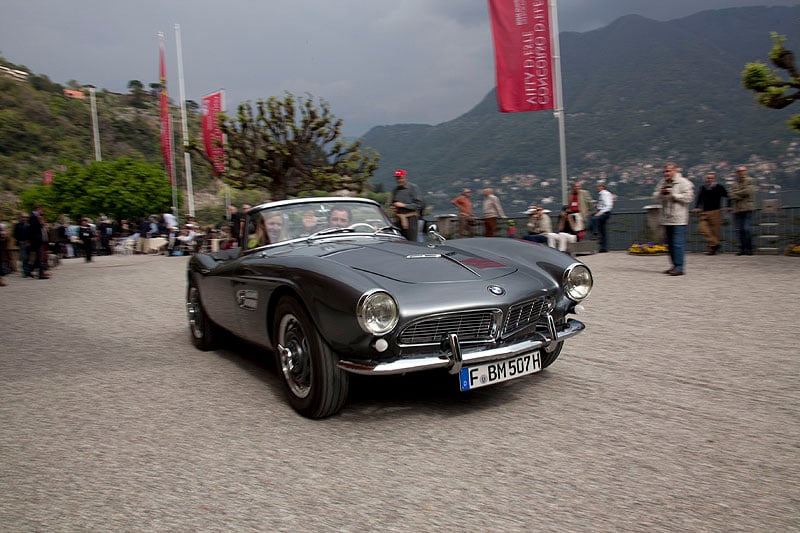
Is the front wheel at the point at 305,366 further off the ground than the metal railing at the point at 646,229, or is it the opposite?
the metal railing at the point at 646,229

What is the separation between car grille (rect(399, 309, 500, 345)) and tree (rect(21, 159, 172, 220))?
62597 millimetres

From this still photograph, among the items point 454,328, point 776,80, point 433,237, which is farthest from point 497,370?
point 776,80

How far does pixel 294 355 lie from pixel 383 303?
875mm

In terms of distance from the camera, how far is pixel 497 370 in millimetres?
3770

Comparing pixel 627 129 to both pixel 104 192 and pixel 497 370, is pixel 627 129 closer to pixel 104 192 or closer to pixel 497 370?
pixel 104 192

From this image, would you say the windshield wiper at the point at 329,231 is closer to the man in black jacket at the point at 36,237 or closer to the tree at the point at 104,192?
the man in black jacket at the point at 36,237

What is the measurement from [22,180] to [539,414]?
9063 cm

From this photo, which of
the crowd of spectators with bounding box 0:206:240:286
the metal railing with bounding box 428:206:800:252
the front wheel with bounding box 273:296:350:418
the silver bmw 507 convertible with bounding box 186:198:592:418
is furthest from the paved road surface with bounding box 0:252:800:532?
the metal railing with bounding box 428:206:800:252

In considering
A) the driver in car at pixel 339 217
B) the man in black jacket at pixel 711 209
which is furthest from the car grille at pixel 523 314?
the man in black jacket at pixel 711 209

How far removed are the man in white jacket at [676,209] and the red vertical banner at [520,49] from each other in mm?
5024

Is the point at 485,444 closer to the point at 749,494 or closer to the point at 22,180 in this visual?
the point at 749,494

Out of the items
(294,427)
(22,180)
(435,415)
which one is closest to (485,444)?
(435,415)

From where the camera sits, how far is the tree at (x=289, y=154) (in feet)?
101

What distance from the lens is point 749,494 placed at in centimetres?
260
